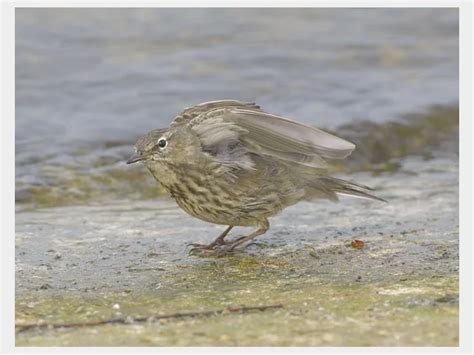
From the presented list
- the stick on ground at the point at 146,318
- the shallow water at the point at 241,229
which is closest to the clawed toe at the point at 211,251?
the shallow water at the point at 241,229

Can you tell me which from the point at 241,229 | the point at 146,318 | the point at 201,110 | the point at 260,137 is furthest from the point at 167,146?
the point at 146,318

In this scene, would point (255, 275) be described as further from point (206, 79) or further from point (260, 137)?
point (206, 79)

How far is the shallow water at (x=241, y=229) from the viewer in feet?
17.8

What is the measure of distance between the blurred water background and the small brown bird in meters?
2.68

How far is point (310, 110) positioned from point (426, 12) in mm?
4467

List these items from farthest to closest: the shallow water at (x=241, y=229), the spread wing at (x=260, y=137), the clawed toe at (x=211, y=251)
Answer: the clawed toe at (x=211, y=251), the spread wing at (x=260, y=137), the shallow water at (x=241, y=229)

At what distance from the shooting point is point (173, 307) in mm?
5688

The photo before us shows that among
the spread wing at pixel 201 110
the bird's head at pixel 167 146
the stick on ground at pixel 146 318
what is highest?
the spread wing at pixel 201 110

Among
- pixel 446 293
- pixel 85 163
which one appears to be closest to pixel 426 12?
pixel 85 163

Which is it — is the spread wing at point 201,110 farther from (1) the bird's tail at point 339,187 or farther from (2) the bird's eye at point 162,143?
(1) the bird's tail at point 339,187

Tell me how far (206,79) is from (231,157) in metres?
6.15

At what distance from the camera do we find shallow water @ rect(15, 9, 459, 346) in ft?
17.8

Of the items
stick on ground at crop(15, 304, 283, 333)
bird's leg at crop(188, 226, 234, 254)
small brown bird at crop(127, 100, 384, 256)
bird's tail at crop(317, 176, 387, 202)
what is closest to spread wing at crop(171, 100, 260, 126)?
small brown bird at crop(127, 100, 384, 256)

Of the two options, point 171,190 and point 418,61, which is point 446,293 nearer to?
point 171,190
